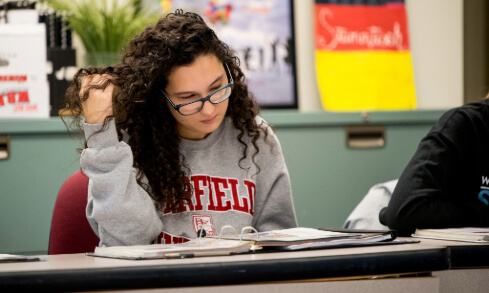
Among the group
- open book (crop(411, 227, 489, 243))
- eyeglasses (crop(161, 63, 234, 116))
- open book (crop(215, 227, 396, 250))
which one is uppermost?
eyeglasses (crop(161, 63, 234, 116))

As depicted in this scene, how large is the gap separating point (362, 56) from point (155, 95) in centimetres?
141

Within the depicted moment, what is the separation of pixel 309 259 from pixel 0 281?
0.41 meters

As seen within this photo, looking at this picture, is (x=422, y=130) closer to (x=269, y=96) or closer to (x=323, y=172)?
(x=323, y=172)

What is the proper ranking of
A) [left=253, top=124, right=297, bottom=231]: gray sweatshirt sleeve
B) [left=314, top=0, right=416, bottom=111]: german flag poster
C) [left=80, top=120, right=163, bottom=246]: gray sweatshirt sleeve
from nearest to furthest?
[left=80, top=120, right=163, bottom=246]: gray sweatshirt sleeve < [left=253, top=124, right=297, bottom=231]: gray sweatshirt sleeve < [left=314, top=0, right=416, bottom=111]: german flag poster

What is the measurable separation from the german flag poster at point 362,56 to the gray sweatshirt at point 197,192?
105cm

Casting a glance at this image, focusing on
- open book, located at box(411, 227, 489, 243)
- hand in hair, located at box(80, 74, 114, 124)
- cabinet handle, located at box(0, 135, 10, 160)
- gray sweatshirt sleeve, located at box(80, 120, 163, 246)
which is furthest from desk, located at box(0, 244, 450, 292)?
cabinet handle, located at box(0, 135, 10, 160)

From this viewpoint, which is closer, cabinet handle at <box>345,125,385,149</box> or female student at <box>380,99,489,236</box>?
female student at <box>380,99,489,236</box>

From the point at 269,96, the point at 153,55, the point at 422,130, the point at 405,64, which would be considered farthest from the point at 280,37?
the point at 153,55

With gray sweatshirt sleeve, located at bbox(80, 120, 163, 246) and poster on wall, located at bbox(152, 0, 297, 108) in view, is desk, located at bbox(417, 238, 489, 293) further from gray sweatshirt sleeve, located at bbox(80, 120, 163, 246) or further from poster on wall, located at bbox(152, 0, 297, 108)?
poster on wall, located at bbox(152, 0, 297, 108)

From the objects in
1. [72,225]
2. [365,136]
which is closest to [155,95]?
[72,225]

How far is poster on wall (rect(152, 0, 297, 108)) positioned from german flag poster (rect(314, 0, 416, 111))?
5.1 inches

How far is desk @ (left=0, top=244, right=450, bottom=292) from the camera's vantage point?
80cm

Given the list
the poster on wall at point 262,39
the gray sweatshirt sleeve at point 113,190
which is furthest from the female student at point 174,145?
the poster on wall at point 262,39

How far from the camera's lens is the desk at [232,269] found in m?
0.80
